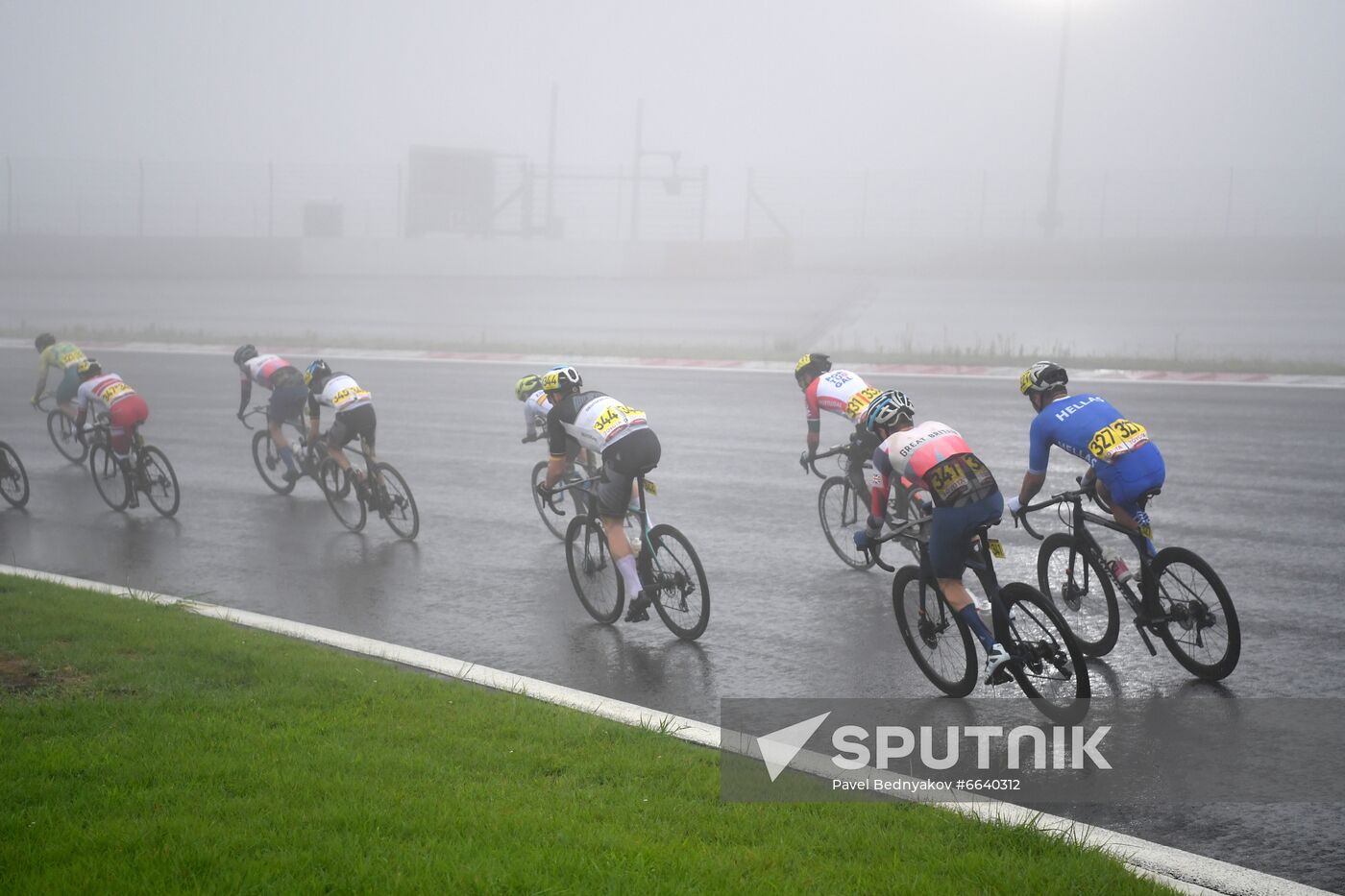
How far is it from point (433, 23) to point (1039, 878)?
367 feet

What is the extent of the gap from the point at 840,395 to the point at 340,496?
5849 millimetres

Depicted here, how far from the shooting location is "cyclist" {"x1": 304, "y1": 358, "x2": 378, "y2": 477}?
40.8ft

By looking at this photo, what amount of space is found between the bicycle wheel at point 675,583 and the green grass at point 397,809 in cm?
184

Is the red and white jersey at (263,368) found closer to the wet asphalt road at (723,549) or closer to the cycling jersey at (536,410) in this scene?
the wet asphalt road at (723,549)

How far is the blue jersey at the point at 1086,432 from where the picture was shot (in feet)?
24.4

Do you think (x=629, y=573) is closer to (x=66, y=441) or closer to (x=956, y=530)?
(x=956, y=530)

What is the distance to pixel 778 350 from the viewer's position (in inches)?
1117

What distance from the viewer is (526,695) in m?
7.17

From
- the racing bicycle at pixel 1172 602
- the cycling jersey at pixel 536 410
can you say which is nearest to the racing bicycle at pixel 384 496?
the cycling jersey at pixel 536 410

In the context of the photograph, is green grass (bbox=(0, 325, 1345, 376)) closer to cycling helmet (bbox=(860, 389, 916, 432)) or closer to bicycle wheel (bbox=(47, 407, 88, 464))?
bicycle wheel (bbox=(47, 407, 88, 464))

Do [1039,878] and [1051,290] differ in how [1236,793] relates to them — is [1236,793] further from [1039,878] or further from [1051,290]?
[1051,290]

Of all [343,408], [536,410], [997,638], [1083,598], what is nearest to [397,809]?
[997,638]

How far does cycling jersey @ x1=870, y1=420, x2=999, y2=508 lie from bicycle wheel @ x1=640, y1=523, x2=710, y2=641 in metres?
1.83

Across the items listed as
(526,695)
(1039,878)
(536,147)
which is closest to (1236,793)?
(1039,878)
